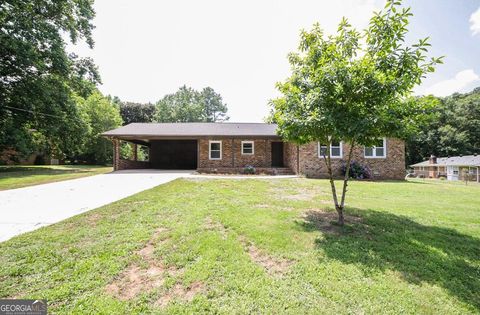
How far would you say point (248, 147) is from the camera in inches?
656

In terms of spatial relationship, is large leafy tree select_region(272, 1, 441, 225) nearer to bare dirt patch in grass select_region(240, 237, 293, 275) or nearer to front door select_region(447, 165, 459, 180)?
bare dirt patch in grass select_region(240, 237, 293, 275)

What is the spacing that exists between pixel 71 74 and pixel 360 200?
23159 millimetres

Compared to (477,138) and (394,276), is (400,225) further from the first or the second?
(477,138)

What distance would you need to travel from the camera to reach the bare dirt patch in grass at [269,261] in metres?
2.99

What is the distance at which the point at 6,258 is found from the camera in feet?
10.4

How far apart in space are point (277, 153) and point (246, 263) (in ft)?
50.1

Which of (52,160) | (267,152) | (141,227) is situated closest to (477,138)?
(267,152)

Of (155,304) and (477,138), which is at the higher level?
(477,138)

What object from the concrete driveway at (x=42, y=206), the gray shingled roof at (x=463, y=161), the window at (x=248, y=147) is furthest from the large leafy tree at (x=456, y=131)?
the concrete driveway at (x=42, y=206)

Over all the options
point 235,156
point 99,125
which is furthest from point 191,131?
point 99,125

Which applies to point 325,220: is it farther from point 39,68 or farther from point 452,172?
point 452,172

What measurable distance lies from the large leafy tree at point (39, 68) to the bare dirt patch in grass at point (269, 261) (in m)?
19.3

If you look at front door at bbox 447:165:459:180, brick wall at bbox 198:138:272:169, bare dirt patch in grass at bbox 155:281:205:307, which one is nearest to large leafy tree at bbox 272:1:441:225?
bare dirt patch in grass at bbox 155:281:205:307

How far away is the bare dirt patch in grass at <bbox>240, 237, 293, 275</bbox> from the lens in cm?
299
